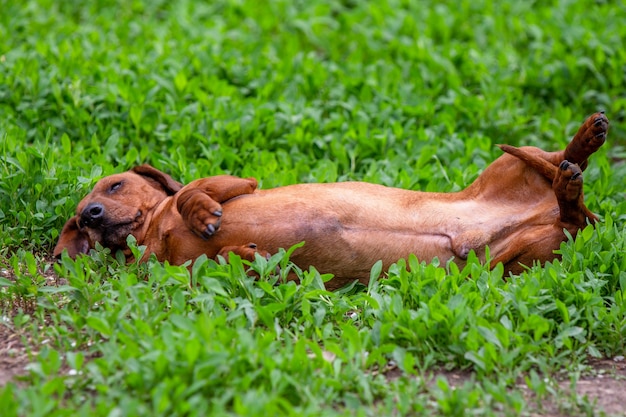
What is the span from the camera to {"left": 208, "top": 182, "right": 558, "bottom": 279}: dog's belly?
467 centimetres

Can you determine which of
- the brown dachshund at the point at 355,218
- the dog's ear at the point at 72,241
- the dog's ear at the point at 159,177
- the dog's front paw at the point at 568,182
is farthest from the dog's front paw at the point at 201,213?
the dog's front paw at the point at 568,182

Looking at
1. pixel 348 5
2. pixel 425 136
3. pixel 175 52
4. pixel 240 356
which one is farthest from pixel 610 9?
pixel 240 356

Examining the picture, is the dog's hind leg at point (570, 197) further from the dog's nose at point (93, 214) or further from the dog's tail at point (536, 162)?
the dog's nose at point (93, 214)

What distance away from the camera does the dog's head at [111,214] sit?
491cm

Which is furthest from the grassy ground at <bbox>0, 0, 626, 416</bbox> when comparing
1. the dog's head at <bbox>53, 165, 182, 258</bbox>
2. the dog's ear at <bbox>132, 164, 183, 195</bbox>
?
the dog's ear at <bbox>132, 164, 183, 195</bbox>

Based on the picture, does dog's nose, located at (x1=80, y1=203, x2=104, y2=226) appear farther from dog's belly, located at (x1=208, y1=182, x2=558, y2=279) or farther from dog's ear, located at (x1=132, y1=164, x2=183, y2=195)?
dog's belly, located at (x1=208, y1=182, x2=558, y2=279)

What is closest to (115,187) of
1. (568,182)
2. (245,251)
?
(245,251)

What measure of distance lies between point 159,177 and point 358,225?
4.18 ft

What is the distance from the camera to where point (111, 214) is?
4910 millimetres

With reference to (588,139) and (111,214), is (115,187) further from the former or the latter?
(588,139)

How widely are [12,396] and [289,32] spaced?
545 centimetres

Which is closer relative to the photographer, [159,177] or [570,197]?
[570,197]

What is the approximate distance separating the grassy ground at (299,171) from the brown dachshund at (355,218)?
7.3 inches

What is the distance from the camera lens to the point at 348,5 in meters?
9.03
